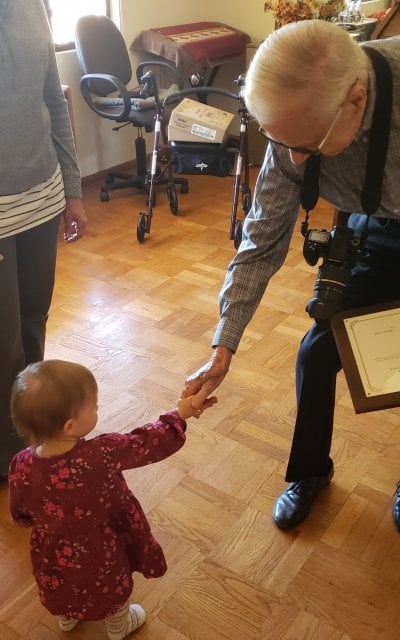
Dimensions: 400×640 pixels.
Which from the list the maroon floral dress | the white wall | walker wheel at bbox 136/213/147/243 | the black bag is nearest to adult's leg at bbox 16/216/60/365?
the maroon floral dress

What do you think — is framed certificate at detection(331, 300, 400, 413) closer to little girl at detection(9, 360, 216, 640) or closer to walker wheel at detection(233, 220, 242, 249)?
little girl at detection(9, 360, 216, 640)

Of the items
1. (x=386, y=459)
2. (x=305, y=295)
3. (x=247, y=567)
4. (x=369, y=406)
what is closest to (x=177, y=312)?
(x=305, y=295)

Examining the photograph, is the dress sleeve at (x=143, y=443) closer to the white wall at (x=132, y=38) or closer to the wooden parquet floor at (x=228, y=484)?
the wooden parquet floor at (x=228, y=484)

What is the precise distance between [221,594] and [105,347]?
115 centimetres

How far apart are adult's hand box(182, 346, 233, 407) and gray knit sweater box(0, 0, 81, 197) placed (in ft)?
2.01

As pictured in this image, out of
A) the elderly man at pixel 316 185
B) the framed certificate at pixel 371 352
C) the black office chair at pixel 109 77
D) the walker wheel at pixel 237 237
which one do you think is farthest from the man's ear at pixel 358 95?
the black office chair at pixel 109 77

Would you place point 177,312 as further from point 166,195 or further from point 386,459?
point 166,195

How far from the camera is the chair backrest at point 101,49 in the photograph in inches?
138

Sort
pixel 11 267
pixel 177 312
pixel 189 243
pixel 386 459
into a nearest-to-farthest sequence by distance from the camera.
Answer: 1. pixel 11 267
2. pixel 386 459
3. pixel 177 312
4. pixel 189 243

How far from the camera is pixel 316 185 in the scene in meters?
1.27

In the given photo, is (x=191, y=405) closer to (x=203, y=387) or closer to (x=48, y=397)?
(x=203, y=387)

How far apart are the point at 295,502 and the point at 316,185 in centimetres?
81

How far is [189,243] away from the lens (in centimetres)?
323

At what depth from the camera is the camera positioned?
1.26 metres
